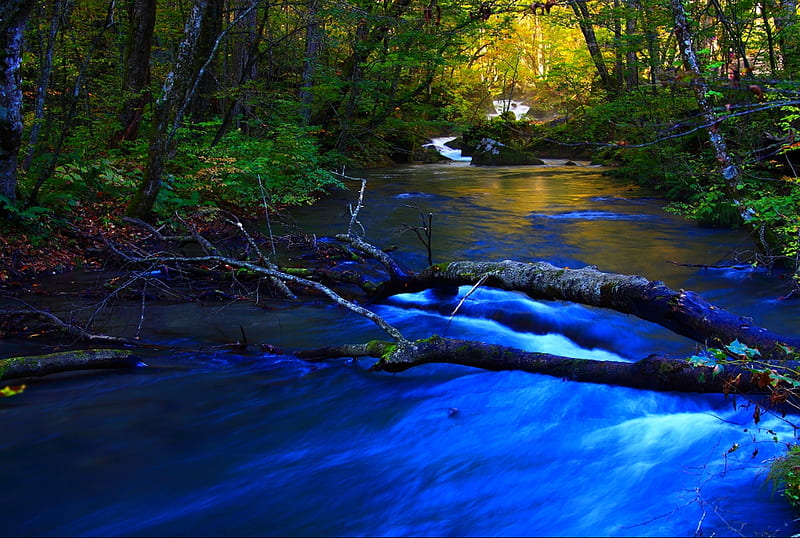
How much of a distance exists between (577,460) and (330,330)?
3202 millimetres

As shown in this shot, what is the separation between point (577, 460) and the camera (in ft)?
12.5

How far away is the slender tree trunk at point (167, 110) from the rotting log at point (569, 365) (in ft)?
18.4

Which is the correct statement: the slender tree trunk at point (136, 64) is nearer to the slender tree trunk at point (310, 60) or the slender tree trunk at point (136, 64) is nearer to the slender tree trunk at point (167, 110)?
the slender tree trunk at point (167, 110)

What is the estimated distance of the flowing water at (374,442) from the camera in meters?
3.18

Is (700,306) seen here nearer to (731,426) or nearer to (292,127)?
(731,426)

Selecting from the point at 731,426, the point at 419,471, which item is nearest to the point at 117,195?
the point at 419,471

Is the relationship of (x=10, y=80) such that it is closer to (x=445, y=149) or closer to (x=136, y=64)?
(x=136, y=64)

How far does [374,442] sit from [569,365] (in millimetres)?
1588

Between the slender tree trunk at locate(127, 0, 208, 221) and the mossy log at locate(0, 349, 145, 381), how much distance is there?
480cm

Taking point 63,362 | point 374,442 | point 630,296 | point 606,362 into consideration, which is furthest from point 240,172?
point 606,362

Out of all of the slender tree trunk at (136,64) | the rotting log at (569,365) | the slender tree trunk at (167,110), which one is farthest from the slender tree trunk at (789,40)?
the slender tree trunk at (136,64)

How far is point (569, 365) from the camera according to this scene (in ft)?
13.5

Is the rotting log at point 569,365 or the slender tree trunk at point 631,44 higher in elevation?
the slender tree trunk at point 631,44

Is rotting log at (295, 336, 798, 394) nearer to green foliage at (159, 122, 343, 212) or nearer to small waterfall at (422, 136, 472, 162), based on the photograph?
green foliage at (159, 122, 343, 212)
